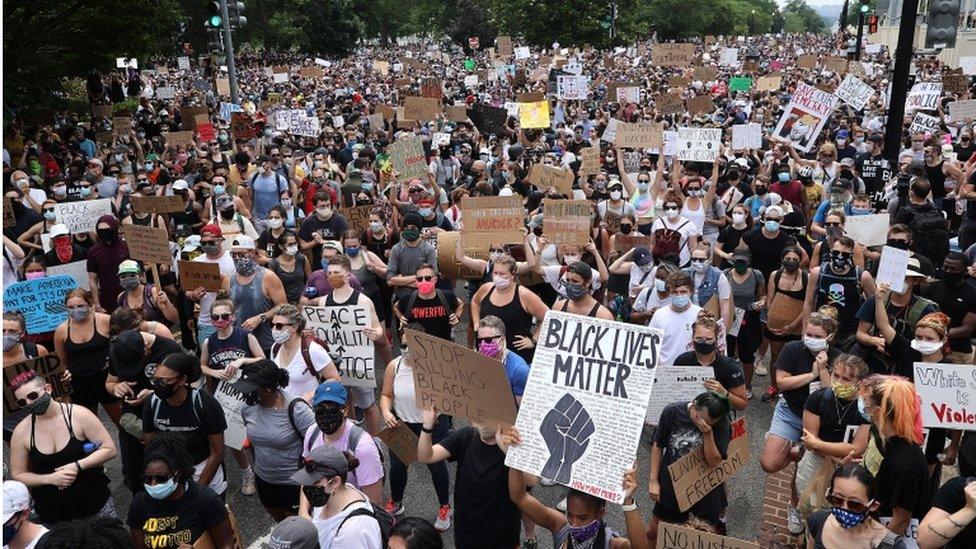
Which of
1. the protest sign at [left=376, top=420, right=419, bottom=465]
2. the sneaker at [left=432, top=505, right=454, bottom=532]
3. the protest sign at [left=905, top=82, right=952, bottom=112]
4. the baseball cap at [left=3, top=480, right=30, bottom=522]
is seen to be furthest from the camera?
the protest sign at [left=905, top=82, right=952, bottom=112]

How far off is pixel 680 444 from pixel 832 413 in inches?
38.2

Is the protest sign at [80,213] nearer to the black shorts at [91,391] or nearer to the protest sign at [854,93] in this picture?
the black shorts at [91,391]

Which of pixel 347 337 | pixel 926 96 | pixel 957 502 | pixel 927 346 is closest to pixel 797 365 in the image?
pixel 927 346

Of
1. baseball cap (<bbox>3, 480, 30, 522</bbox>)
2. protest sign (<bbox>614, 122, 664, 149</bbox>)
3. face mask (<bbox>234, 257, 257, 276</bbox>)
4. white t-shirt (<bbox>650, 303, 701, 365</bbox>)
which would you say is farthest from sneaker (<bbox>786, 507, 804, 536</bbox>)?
protest sign (<bbox>614, 122, 664, 149</bbox>)

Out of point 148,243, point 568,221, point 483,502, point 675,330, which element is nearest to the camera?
point 483,502

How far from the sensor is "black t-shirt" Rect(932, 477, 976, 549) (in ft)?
12.7

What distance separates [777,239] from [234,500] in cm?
589

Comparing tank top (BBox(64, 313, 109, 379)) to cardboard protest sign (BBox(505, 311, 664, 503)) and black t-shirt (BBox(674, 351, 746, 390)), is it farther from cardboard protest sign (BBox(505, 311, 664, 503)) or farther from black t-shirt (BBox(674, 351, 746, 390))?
black t-shirt (BBox(674, 351, 746, 390))

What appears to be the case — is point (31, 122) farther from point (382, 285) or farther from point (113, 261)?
point (382, 285)

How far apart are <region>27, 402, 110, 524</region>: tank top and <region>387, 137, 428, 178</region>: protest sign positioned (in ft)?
23.3

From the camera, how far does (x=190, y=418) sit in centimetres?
514

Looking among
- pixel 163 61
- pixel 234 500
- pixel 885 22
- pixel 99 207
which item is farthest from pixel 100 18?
pixel 885 22

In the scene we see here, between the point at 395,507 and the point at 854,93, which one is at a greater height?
the point at 854,93

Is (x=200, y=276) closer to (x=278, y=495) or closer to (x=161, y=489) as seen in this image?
(x=278, y=495)
